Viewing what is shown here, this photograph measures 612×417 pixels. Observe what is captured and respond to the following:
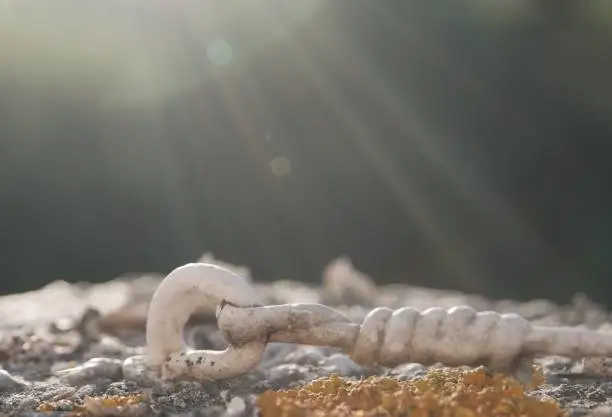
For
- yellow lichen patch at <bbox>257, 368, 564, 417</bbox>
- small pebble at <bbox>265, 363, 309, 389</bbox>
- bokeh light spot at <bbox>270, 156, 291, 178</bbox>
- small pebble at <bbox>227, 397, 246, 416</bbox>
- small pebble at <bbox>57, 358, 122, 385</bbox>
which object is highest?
bokeh light spot at <bbox>270, 156, 291, 178</bbox>

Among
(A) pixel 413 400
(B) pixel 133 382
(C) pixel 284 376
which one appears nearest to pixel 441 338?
(C) pixel 284 376

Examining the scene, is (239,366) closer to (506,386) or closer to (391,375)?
(391,375)

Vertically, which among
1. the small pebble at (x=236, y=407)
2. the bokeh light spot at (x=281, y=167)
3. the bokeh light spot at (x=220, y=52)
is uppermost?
the bokeh light spot at (x=220, y=52)

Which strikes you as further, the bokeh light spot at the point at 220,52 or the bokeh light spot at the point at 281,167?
the bokeh light spot at the point at 220,52

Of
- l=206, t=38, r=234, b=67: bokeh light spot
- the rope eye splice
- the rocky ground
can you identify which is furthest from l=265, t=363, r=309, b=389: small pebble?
l=206, t=38, r=234, b=67: bokeh light spot

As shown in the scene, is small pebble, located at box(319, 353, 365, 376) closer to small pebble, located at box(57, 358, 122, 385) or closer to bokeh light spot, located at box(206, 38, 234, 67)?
small pebble, located at box(57, 358, 122, 385)

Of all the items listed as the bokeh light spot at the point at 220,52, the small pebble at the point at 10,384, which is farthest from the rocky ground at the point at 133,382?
→ the bokeh light spot at the point at 220,52

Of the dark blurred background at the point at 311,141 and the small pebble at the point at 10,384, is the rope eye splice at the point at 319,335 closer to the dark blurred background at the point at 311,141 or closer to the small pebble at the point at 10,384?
the small pebble at the point at 10,384
